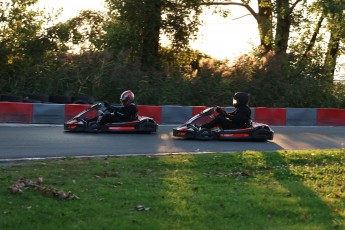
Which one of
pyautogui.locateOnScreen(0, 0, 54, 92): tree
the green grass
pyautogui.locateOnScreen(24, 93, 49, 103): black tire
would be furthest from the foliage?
the green grass

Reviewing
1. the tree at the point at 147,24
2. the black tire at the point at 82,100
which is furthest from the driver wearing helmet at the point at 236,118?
the tree at the point at 147,24

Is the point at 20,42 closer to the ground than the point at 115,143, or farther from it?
farther from it

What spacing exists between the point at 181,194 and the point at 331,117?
1284 cm

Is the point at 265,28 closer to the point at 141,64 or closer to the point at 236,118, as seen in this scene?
the point at 141,64

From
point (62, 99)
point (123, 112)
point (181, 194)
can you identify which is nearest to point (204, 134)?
point (123, 112)

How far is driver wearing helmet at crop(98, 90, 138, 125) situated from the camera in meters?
15.3

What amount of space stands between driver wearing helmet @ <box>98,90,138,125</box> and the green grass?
4.35 metres

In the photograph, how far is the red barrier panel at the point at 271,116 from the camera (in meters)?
19.2

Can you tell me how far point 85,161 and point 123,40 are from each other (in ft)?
50.6

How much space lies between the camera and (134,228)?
6.66m

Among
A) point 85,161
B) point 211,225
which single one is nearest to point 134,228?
point 211,225

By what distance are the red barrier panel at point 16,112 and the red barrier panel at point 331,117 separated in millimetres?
8073

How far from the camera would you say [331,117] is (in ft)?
65.9

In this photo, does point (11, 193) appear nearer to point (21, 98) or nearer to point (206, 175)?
point (206, 175)
